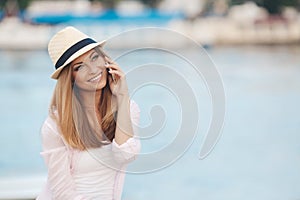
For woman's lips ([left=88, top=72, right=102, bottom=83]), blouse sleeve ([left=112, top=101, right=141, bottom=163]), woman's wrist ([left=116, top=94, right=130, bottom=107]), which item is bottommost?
blouse sleeve ([left=112, top=101, right=141, bottom=163])

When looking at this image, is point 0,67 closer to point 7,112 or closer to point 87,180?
point 7,112

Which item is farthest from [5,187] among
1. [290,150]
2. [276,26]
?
[276,26]

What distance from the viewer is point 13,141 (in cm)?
565

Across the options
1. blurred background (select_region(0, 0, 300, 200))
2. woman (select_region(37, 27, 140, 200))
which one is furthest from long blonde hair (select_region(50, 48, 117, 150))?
blurred background (select_region(0, 0, 300, 200))

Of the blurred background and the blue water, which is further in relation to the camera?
the blurred background

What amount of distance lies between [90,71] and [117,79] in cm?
5

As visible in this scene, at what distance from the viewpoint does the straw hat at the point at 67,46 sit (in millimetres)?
1254

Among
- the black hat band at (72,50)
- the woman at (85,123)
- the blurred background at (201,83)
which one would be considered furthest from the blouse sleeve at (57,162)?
the blurred background at (201,83)

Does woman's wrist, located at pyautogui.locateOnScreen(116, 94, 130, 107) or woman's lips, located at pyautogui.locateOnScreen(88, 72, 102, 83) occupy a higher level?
woman's lips, located at pyautogui.locateOnScreen(88, 72, 102, 83)

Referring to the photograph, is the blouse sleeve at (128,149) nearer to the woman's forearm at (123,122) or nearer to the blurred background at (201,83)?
the woman's forearm at (123,122)

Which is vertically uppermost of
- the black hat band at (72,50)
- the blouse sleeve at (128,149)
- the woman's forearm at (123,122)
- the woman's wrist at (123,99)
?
the black hat band at (72,50)

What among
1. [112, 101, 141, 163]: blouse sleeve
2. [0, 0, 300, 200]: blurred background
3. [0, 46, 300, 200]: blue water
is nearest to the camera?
[112, 101, 141, 163]: blouse sleeve

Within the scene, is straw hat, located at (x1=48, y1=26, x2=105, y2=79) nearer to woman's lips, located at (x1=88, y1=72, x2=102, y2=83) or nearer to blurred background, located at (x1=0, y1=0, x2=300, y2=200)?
woman's lips, located at (x1=88, y1=72, x2=102, y2=83)

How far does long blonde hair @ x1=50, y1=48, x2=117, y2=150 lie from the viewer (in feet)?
4.13
